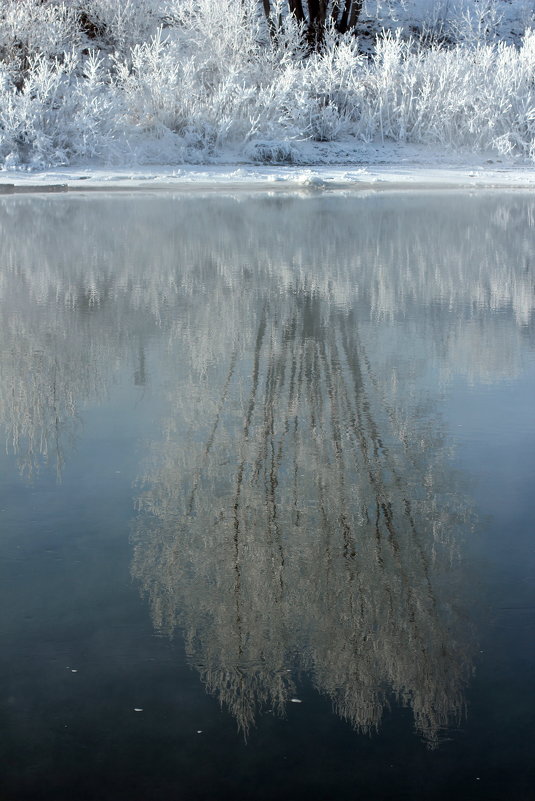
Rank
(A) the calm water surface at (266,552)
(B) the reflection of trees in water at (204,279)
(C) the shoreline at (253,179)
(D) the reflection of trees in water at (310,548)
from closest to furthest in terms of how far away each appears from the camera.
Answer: (A) the calm water surface at (266,552), (D) the reflection of trees in water at (310,548), (B) the reflection of trees in water at (204,279), (C) the shoreline at (253,179)

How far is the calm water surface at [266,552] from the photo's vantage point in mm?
2252

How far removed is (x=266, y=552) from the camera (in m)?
3.29

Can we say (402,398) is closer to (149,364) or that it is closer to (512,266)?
(149,364)

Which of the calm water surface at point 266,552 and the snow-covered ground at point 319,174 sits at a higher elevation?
the calm water surface at point 266,552

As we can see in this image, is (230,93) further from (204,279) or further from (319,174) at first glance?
(204,279)

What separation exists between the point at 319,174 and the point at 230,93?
426 centimetres

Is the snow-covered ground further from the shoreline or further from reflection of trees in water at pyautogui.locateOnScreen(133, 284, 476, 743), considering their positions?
reflection of trees in water at pyautogui.locateOnScreen(133, 284, 476, 743)

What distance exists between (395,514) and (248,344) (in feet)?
9.75

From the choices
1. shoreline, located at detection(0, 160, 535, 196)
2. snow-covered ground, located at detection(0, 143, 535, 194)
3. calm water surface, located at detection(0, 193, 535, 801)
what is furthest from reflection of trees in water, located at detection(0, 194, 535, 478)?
snow-covered ground, located at detection(0, 143, 535, 194)

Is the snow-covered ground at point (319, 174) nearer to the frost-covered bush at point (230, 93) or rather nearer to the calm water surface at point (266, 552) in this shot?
the frost-covered bush at point (230, 93)

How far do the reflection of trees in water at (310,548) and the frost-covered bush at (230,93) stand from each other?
1789 cm

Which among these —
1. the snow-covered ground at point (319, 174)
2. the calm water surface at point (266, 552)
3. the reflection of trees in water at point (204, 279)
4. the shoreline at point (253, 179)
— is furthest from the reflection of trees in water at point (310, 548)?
the snow-covered ground at point (319, 174)

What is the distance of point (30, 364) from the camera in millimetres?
5844

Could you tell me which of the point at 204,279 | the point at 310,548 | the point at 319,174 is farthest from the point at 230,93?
the point at 310,548
